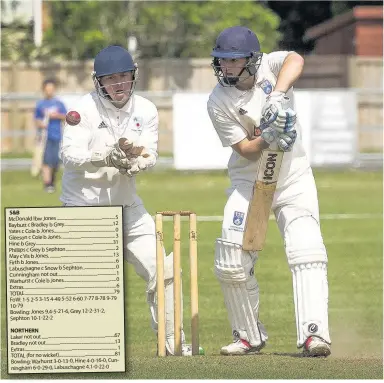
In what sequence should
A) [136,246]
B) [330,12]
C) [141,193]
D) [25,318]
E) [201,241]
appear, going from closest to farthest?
1. [25,318]
2. [136,246]
3. [201,241]
4. [141,193]
5. [330,12]

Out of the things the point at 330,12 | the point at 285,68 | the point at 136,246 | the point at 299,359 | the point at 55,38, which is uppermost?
the point at 330,12

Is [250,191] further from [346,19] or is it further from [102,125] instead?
[346,19]

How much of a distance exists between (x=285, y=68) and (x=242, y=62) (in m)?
0.25

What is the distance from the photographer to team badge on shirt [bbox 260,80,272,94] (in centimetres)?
782

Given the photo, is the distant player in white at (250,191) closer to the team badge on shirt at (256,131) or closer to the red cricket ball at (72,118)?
the team badge on shirt at (256,131)

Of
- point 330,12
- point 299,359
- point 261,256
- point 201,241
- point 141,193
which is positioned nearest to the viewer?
point 299,359

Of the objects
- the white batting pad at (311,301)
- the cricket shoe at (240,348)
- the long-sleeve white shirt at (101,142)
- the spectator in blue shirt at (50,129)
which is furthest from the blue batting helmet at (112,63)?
the spectator in blue shirt at (50,129)

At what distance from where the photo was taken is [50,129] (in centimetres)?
2102

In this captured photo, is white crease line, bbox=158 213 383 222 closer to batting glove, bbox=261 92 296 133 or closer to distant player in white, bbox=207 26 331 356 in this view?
distant player in white, bbox=207 26 331 356

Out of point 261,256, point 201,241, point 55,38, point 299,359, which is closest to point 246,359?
point 299,359

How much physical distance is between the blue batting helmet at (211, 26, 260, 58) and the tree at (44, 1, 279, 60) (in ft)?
85.7

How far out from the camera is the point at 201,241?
14.4 m

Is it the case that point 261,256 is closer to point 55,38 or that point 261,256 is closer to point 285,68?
→ point 285,68
